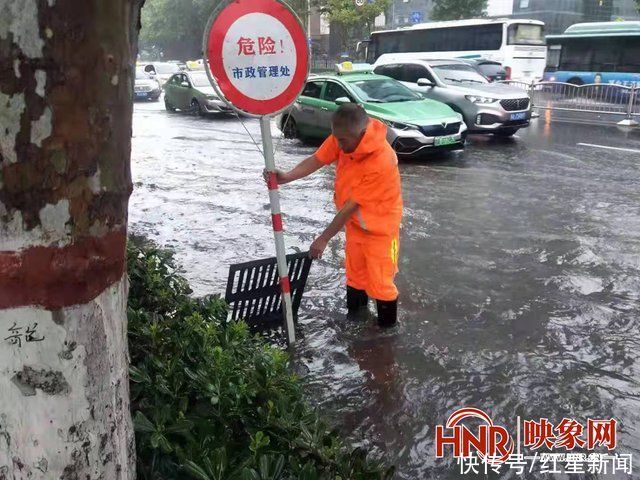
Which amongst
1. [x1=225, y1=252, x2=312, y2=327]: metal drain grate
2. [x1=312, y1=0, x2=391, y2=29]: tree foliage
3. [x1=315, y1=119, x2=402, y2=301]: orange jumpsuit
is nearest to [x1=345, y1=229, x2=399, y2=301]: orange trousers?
[x1=315, y1=119, x2=402, y2=301]: orange jumpsuit

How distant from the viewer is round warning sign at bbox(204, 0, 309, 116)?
331 centimetres

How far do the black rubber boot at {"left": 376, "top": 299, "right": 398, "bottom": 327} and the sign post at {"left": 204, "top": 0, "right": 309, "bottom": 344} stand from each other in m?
1.37

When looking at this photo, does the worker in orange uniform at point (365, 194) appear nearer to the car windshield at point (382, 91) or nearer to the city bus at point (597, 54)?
the car windshield at point (382, 91)

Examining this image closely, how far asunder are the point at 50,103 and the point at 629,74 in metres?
20.7

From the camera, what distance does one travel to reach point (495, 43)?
20.4 m

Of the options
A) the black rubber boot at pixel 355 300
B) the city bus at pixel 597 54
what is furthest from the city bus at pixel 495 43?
the black rubber boot at pixel 355 300

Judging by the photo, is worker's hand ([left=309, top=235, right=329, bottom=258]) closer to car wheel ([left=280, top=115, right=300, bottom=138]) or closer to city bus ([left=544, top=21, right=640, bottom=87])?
car wheel ([left=280, top=115, right=300, bottom=138])

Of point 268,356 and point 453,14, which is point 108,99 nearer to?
point 268,356

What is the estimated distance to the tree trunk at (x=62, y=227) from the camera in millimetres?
1185

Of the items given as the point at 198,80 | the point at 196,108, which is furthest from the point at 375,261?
the point at 198,80

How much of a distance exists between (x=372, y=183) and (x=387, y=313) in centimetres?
100

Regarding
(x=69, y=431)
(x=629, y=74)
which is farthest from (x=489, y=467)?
(x=629, y=74)

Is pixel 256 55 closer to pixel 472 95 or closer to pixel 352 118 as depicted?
pixel 352 118

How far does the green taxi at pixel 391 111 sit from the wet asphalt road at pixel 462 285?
45 centimetres
